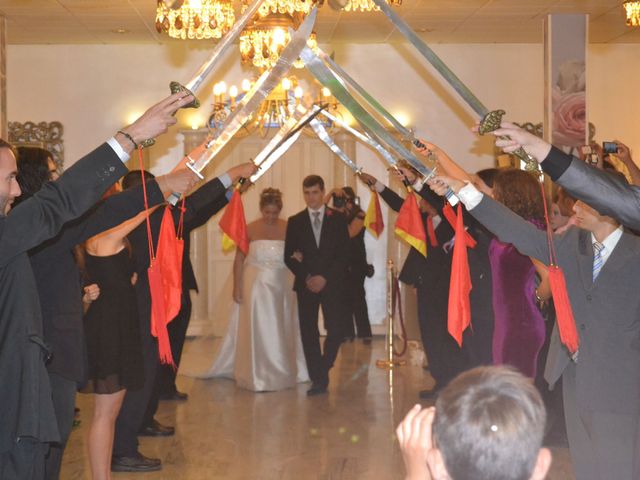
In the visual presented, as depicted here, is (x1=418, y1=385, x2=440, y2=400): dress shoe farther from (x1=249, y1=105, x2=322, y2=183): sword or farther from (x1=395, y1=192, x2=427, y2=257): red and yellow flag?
(x1=249, y1=105, x2=322, y2=183): sword

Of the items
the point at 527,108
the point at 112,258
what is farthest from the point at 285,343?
the point at 527,108

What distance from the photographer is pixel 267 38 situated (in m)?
7.38

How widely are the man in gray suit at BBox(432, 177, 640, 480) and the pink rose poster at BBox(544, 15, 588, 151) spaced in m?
5.67

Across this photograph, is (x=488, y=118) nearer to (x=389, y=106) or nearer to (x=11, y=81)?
(x=389, y=106)

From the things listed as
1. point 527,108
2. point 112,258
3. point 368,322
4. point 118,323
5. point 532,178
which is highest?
point 527,108

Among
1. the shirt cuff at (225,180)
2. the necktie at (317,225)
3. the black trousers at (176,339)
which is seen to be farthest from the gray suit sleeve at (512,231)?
the necktie at (317,225)

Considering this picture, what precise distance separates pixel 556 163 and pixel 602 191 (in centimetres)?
15

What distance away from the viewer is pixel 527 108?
11.9 meters

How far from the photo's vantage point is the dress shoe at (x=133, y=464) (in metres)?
5.55

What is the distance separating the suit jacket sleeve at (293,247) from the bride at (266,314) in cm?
14

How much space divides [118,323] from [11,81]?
816 centimetres

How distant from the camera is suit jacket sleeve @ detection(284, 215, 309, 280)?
8.38m

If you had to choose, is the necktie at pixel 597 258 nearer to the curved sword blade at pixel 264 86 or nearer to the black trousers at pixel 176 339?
the curved sword blade at pixel 264 86

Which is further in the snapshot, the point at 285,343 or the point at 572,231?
the point at 285,343
